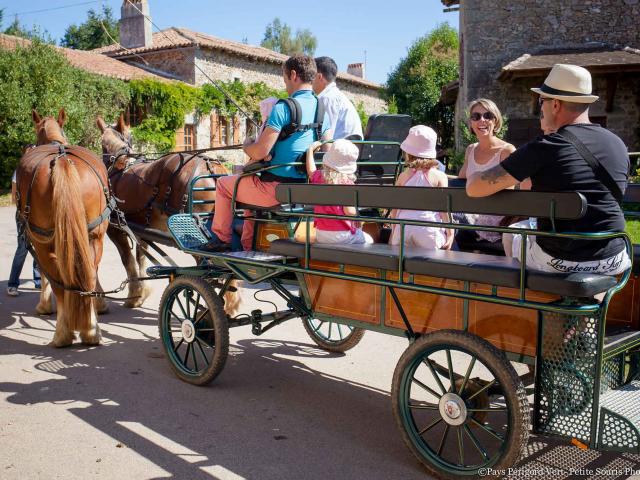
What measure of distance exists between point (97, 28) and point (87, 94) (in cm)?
3258

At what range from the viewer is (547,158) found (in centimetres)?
303

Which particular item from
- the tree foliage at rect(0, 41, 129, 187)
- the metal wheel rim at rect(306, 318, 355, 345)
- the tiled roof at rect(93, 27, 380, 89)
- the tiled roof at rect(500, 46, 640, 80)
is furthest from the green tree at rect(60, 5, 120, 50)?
the metal wheel rim at rect(306, 318, 355, 345)

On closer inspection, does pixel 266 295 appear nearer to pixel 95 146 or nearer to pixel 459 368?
pixel 459 368

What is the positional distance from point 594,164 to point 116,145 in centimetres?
642

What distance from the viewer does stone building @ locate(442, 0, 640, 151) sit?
17.4m

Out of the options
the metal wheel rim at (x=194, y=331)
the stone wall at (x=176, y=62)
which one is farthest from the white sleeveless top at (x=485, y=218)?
the stone wall at (x=176, y=62)

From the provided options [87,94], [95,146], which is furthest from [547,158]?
[87,94]

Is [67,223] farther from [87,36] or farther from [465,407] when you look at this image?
[87,36]

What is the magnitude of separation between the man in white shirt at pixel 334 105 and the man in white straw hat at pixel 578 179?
277cm

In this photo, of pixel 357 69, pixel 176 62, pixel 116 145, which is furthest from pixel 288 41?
pixel 116 145

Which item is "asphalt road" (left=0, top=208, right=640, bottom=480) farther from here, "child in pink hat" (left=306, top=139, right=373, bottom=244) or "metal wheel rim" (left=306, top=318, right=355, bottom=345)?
"child in pink hat" (left=306, top=139, right=373, bottom=244)

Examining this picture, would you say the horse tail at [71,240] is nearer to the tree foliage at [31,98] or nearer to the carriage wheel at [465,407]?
the carriage wheel at [465,407]

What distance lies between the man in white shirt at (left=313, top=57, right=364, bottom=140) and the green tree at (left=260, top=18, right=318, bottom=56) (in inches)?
2582

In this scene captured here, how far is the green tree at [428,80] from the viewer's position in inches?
1302
